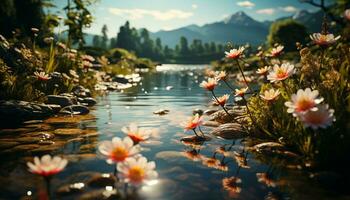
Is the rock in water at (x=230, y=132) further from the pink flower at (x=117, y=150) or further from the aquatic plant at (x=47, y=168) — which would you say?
the aquatic plant at (x=47, y=168)

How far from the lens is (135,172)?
3389 mm

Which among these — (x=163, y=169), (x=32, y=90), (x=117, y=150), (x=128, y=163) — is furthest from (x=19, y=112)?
(x=128, y=163)

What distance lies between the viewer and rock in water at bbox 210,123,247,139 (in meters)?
7.18

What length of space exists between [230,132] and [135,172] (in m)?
4.11

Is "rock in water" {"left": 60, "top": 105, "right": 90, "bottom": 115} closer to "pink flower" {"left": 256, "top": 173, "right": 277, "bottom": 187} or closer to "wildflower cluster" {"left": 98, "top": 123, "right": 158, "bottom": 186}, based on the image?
"pink flower" {"left": 256, "top": 173, "right": 277, "bottom": 187}

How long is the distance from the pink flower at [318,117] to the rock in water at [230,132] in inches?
124

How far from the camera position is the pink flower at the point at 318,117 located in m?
3.96

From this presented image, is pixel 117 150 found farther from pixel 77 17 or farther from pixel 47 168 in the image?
pixel 77 17

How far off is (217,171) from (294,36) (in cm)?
6353

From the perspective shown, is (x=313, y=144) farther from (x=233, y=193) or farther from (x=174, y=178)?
(x=174, y=178)

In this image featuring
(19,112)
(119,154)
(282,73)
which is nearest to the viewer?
(119,154)

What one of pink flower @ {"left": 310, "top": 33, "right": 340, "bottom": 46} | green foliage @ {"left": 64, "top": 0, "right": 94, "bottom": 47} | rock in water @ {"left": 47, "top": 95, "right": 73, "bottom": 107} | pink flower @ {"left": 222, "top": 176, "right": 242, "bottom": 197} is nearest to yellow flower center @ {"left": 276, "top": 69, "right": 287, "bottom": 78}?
pink flower @ {"left": 310, "top": 33, "right": 340, "bottom": 46}

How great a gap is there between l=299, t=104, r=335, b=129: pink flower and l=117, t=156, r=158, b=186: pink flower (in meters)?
1.77

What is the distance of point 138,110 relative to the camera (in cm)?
1132
